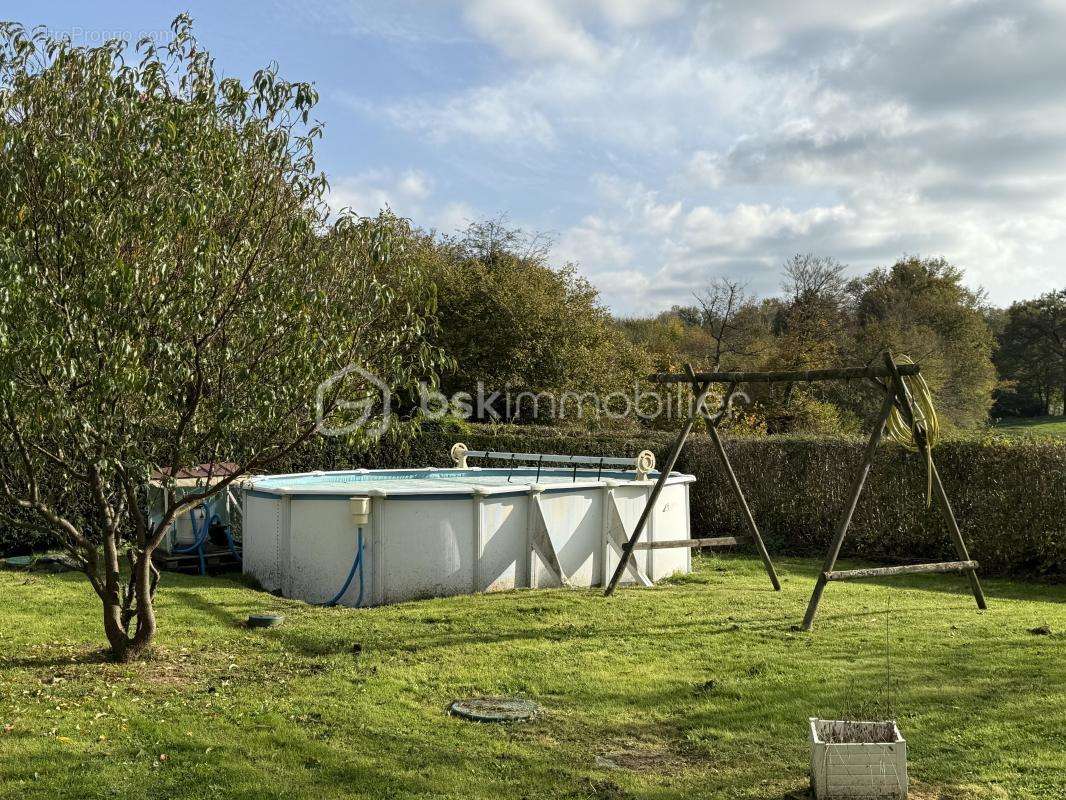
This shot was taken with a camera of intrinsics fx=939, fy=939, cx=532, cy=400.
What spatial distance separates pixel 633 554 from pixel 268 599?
4.25 m

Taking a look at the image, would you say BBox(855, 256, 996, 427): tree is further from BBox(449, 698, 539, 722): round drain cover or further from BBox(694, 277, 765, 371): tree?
BBox(449, 698, 539, 722): round drain cover

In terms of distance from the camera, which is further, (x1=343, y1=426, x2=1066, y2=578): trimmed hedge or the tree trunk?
(x1=343, y1=426, x2=1066, y2=578): trimmed hedge

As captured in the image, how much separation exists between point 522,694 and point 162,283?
370 centimetres

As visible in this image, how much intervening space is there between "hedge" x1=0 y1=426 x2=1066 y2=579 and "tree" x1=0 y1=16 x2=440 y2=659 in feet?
17.9

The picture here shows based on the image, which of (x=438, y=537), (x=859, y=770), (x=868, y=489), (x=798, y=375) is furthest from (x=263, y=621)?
(x=868, y=489)

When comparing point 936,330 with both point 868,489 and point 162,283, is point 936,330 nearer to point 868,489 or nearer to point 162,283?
point 868,489

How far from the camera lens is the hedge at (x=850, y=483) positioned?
12672 mm

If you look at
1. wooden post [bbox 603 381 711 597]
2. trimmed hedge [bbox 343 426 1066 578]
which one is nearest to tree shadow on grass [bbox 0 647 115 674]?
wooden post [bbox 603 381 711 597]

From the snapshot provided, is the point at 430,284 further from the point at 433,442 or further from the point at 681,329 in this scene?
the point at 681,329

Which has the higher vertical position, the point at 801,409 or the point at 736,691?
the point at 801,409

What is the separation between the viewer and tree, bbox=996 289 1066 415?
154 ft

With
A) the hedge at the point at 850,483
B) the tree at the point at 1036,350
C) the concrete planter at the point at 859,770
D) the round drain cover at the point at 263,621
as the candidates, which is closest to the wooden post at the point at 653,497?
the round drain cover at the point at 263,621

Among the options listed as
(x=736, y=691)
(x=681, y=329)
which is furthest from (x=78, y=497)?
(x=681, y=329)

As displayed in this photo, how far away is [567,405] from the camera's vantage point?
2308cm
